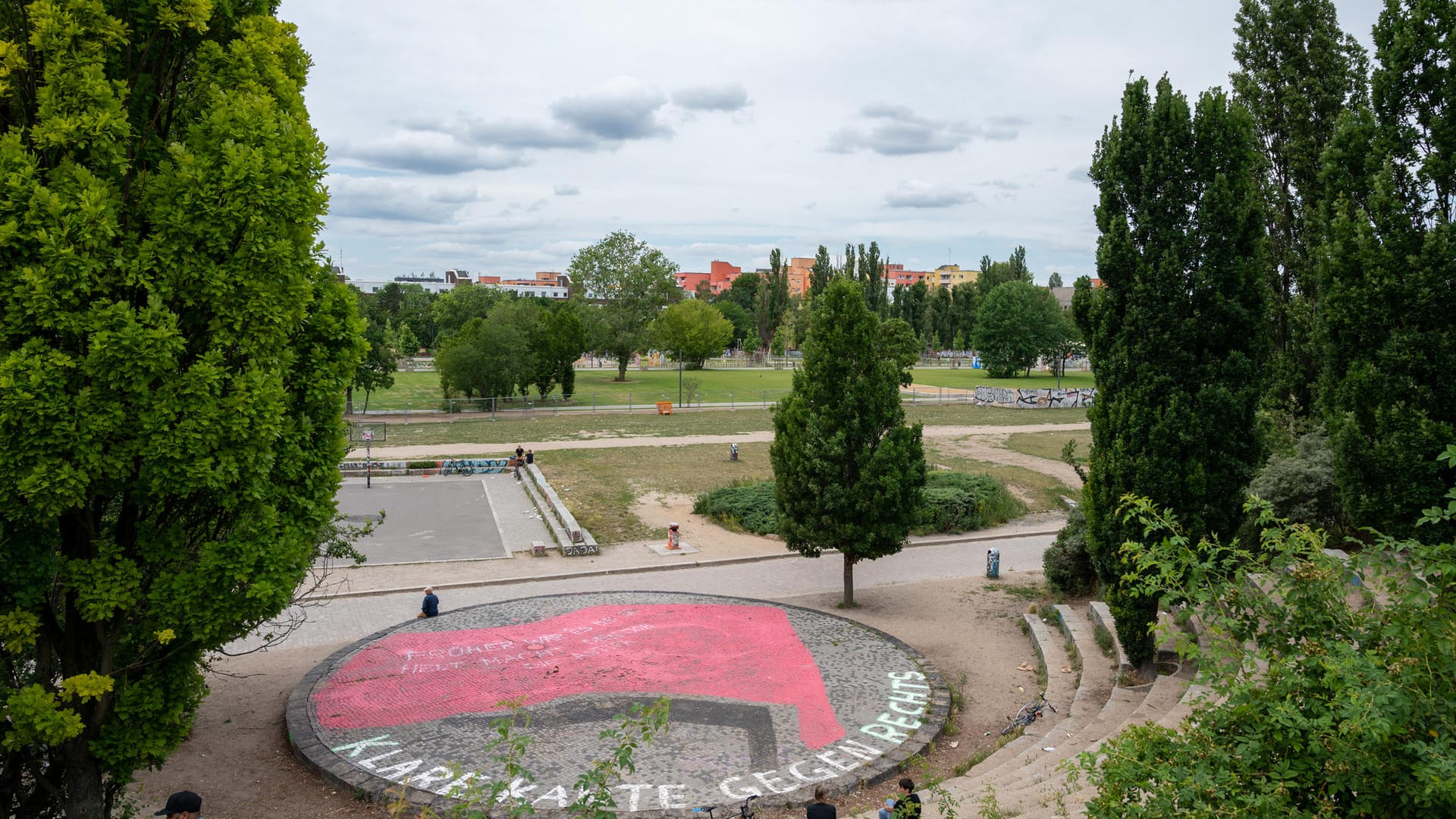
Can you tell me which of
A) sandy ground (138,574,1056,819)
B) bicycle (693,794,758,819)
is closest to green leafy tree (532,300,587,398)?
sandy ground (138,574,1056,819)

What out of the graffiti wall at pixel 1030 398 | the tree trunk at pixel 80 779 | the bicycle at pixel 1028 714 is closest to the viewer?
the tree trunk at pixel 80 779

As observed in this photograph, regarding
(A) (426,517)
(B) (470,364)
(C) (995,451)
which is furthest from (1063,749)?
(B) (470,364)

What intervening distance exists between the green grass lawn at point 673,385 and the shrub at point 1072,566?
45.2m

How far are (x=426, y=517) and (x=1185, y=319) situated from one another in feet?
75.1

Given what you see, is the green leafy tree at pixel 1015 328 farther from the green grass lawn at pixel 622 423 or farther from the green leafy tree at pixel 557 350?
the green leafy tree at pixel 557 350

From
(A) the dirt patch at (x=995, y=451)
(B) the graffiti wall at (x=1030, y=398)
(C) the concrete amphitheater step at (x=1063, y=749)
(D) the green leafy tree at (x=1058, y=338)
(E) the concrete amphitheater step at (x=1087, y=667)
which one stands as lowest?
(E) the concrete amphitheater step at (x=1087, y=667)

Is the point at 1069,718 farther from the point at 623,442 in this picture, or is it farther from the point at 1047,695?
the point at 623,442

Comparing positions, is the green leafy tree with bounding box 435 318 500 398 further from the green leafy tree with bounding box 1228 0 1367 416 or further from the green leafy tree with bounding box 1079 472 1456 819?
the green leafy tree with bounding box 1079 472 1456 819

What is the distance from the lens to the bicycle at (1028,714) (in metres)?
13.5

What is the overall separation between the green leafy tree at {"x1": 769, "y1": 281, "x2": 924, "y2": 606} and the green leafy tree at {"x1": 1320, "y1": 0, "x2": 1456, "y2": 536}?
8117mm

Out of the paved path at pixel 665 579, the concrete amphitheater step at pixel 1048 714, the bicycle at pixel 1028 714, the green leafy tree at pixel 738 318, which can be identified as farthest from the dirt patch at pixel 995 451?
the green leafy tree at pixel 738 318

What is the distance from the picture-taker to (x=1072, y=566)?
66.1 feet

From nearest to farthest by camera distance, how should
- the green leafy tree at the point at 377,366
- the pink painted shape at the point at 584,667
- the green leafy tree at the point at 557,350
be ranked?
the pink painted shape at the point at 584,667 → the green leafy tree at the point at 377,366 → the green leafy tree at the point at 557,350

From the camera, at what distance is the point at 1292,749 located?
5.43 m
